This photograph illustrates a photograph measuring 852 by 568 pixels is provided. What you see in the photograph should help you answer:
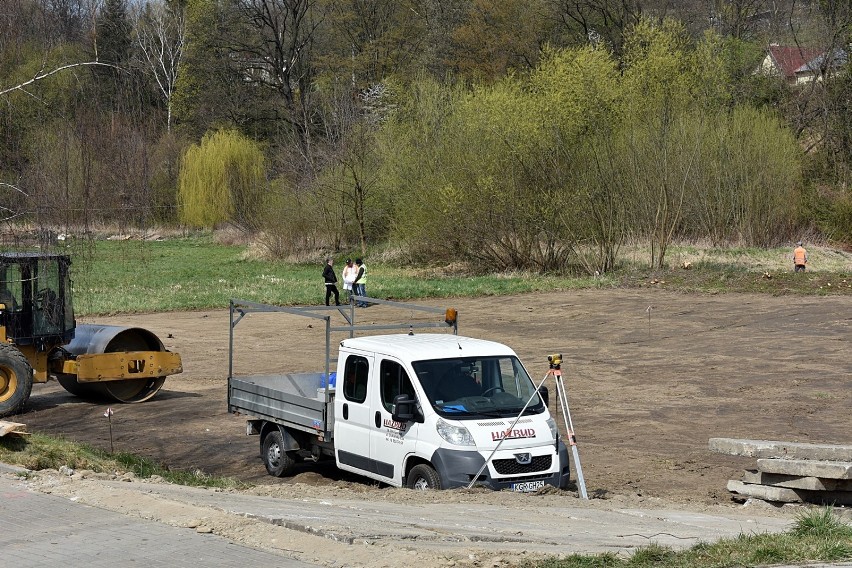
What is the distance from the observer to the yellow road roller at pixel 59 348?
1734 cm

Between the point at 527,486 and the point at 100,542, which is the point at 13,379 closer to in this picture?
the point at 527,486

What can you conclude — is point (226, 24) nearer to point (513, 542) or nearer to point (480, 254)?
point (480, 254)

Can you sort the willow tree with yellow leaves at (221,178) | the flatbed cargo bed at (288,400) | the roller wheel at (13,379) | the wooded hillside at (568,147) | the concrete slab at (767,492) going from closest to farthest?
the concrete slab at (767,492) → the flatbed cargo bed at (288,400) → the roller wheel at (13,379) → the wooded hillside at (568,147) → the willow tree with yellow leaves at (221,178)

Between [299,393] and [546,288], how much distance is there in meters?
24.6

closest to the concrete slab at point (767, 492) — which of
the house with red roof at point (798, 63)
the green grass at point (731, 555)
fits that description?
the green grass at point (731, 555)

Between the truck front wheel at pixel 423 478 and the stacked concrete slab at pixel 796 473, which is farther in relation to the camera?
the truck front wheel at pixel 423 478

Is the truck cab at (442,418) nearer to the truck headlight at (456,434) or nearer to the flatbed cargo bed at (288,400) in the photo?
the truck headlight at (456,434)

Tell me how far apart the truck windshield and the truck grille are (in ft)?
1.90

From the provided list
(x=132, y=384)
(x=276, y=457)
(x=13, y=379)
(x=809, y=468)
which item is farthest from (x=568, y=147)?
(x=809, y=468)

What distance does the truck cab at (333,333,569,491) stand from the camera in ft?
37.2

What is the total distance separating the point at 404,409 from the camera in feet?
38.1

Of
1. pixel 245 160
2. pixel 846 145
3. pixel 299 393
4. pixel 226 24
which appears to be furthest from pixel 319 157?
pixel 299 393

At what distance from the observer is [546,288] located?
3888 centimetres

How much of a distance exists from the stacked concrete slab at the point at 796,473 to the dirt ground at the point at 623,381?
67cm
